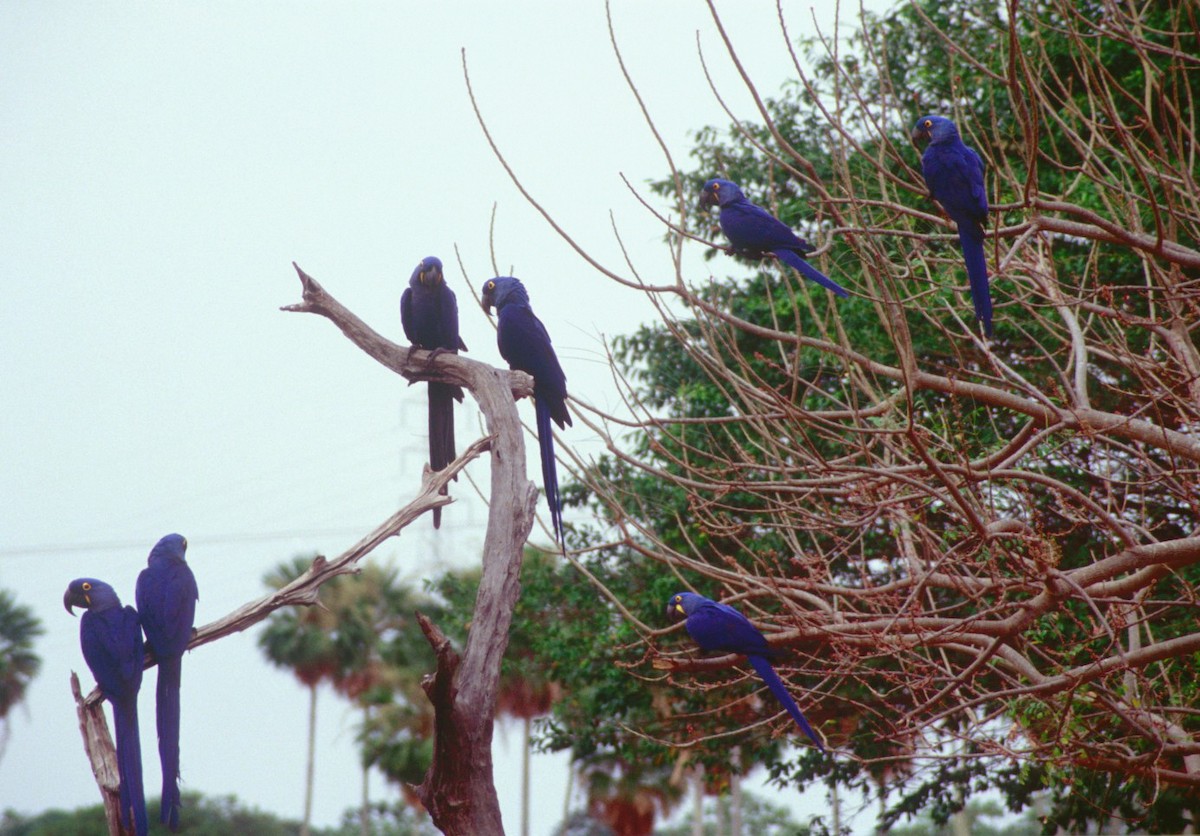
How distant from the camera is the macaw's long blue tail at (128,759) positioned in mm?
4602

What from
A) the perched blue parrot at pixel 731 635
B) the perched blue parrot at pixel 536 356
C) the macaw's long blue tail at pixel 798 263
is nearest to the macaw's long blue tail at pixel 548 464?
the perched blue parrot at pixel 536 356

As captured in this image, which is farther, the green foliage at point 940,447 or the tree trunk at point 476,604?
the green foliage at point 940,447

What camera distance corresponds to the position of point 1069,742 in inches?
234

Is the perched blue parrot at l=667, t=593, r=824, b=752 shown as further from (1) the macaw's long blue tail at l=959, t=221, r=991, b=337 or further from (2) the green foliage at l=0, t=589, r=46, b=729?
(2) the green foliage at l=0, t=589, r=46, b=729

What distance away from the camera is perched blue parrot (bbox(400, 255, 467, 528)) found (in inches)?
217

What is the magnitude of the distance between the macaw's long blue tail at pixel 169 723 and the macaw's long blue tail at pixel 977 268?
12.4 feet

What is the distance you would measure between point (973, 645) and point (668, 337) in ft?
21.8

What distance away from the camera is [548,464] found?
502 cm

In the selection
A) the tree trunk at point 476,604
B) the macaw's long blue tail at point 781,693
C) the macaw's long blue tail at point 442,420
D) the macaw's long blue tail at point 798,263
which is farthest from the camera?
the macaw's long blue tail at point 442,420

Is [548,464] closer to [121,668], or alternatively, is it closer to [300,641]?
[121,668]

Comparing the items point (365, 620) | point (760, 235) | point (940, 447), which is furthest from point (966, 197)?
point (365, 620)

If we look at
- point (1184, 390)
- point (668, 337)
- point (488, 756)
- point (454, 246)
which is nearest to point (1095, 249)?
point (1184, 390)

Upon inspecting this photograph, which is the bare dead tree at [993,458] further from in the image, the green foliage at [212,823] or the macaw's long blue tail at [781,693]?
the green foliage at [212,823]

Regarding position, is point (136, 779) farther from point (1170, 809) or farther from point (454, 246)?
point (1170, 809)
